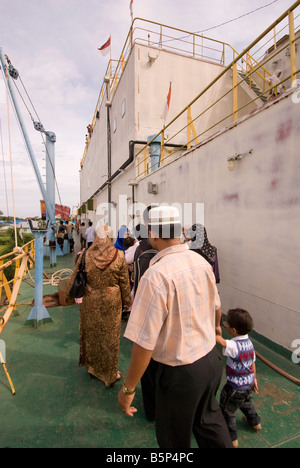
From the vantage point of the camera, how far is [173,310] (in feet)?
4.24

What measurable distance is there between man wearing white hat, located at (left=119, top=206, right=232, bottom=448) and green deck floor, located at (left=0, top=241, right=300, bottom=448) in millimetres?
857

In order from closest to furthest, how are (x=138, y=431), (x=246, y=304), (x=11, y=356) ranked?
(x=138, y=431) → (x=11, y=356) → (x=246, y=304)

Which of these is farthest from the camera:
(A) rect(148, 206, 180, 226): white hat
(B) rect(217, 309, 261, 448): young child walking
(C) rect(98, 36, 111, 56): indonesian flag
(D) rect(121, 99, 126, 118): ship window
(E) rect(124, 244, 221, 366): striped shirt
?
(C) rect(98, 36, 111, 56): indonesian flag

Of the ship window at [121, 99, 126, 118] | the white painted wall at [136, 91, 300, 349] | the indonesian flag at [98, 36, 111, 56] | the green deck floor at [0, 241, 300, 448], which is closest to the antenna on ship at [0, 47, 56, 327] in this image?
the green deck floor at [0, 241, 300, 448]

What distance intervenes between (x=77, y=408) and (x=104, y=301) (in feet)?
3.47

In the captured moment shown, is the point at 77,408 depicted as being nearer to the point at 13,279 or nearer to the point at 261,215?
the point at 13,279

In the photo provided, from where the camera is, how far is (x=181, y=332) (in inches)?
51.2

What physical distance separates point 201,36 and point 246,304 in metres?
11.4

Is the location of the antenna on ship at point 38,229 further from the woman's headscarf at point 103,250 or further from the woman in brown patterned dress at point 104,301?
the woman's headscarf at point 103,250

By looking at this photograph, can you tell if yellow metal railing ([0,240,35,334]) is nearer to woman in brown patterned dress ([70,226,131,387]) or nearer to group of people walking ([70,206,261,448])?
woman in brown patterned dress ([70,226,131,387])

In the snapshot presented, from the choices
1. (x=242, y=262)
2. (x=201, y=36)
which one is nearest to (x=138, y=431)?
(x=242, y=262)

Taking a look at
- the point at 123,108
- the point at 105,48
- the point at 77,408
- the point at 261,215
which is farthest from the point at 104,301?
the point at 105,48

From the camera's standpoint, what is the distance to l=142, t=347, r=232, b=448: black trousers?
1.29m
